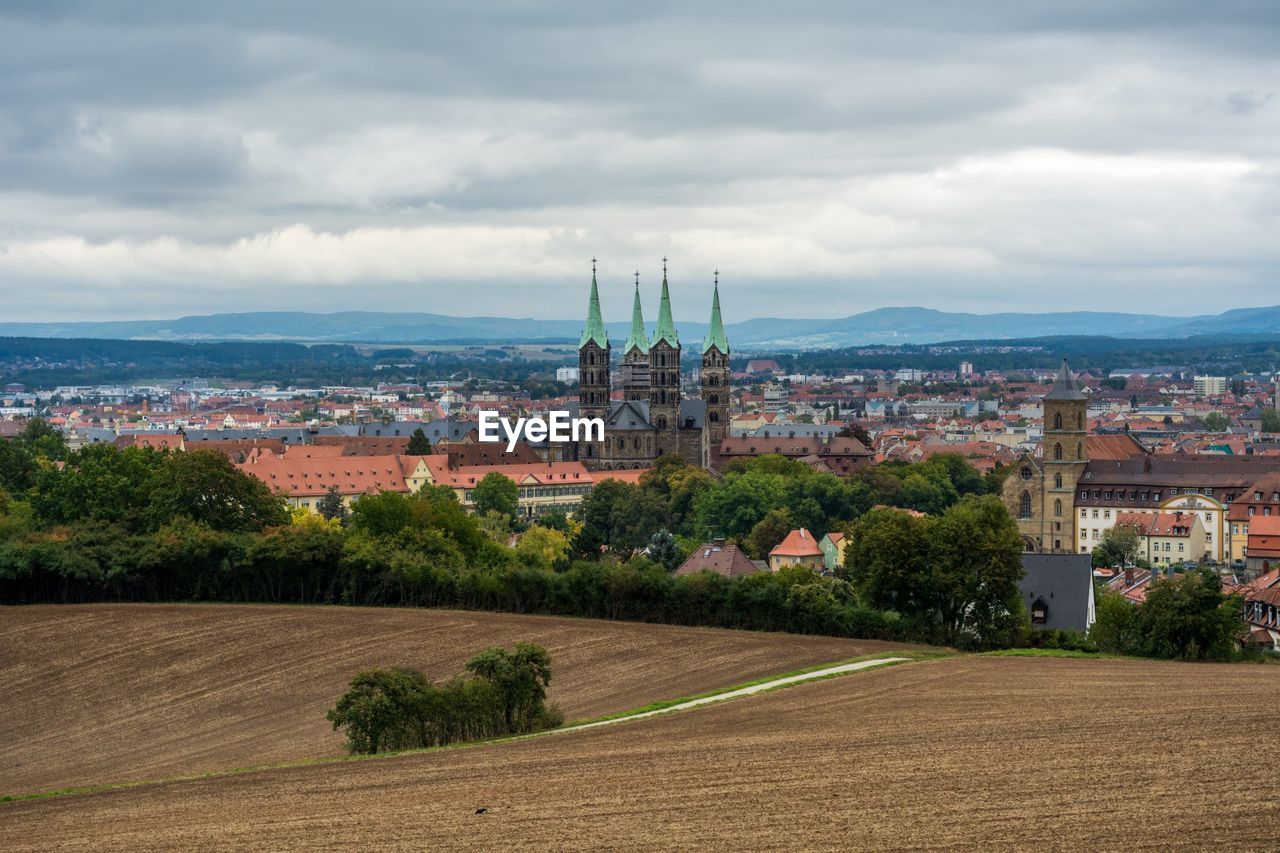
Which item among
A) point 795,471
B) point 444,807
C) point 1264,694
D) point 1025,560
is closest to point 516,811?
point 444,807

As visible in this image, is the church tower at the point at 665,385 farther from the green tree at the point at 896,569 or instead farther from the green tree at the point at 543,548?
the green tree at the point at 896,569

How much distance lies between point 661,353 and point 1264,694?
142 meters

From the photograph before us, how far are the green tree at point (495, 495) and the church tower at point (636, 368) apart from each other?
36.8m

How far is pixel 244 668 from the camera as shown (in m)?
63.3

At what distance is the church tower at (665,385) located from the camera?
185 metres

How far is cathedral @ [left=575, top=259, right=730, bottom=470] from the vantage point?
184125 millimetres

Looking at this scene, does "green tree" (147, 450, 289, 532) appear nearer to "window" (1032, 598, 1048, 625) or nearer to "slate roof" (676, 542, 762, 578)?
"slate roof" (676, 542, 762, 578)

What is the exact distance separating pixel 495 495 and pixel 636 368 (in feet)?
144

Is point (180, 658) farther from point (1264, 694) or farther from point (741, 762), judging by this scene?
point (1264, 694)

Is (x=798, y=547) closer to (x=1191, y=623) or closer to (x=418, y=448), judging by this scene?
(x=1191, y=623)

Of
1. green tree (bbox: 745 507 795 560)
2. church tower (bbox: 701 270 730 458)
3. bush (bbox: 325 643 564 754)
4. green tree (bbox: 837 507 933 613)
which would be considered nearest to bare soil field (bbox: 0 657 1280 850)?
bush (bbox: 325 643 564 754)

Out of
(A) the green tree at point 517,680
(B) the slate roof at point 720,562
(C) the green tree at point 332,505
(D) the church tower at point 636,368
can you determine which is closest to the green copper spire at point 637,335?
(D) the church tower at point 636,368

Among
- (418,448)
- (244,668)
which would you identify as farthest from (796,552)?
(418,448)

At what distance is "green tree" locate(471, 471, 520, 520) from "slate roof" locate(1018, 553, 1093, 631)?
235 feet
